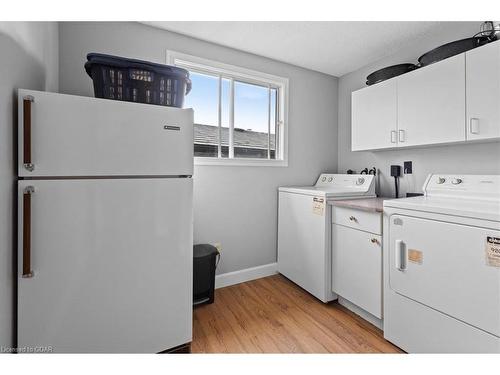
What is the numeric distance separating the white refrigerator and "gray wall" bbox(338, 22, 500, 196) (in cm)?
200

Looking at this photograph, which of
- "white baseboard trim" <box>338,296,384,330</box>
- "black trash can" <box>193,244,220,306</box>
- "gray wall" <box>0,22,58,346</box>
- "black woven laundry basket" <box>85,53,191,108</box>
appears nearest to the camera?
"gray wall" <box>0,22,58,346</box>

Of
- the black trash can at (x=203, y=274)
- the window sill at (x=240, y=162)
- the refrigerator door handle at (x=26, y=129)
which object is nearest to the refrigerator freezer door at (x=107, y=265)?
the refrigerator door handle at (x=26, y=129)

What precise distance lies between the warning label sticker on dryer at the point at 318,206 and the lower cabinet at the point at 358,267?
153 millimetres

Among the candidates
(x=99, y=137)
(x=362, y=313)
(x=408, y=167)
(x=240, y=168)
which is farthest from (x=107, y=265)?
(x=408, y=167)

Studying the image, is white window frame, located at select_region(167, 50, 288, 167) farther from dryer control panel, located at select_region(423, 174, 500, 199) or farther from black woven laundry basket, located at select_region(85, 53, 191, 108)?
dryer control panel, located at select_region(423, 174, 500, 199)

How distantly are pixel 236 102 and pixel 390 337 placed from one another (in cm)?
233

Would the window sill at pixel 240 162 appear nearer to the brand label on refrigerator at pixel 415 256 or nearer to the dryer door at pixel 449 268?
the dryer door at pixel 449 268

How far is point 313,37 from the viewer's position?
207cm

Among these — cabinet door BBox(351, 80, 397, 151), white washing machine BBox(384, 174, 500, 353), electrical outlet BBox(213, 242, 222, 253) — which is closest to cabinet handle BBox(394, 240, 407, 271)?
white washing machine BBox(384, 174, 500, 353)

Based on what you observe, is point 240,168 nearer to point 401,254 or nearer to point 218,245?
point 218,245

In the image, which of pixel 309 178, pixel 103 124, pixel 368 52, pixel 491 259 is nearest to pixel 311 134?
pixel 309 178

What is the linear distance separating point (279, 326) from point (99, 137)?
1680 millimetres

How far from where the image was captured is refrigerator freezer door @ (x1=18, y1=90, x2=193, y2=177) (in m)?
1.02

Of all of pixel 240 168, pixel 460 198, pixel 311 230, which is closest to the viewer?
pixel 460 198
